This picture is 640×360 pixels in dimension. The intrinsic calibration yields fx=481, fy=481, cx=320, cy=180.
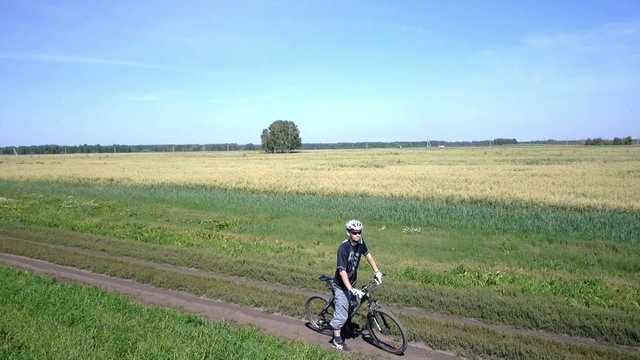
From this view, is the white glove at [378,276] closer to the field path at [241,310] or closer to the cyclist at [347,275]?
the cyclist at [347,275]

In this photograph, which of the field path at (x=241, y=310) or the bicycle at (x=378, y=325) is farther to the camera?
the field path at (x=241, y=310)

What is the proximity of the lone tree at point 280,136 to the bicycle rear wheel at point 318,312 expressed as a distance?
142m

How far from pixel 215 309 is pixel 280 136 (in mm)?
141850

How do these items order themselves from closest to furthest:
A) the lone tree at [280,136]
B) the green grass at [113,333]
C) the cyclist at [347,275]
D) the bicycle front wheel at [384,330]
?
the green grass at [113,333] < the cyclist at [347,275] < the bicycle front wheel at [384,330] < the lone tree at [280,136]

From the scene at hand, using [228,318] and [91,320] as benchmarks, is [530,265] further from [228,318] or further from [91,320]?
[91,320]

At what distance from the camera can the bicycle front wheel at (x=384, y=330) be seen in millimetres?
8483

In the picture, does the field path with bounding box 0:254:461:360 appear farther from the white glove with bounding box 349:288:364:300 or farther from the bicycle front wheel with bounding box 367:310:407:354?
the white glove with bounding box 349:288:364:300

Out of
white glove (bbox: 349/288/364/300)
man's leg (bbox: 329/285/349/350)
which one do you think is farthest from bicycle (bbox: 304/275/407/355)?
man's leg (bbox: 329/285/349/350)

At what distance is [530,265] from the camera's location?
14.1 metres

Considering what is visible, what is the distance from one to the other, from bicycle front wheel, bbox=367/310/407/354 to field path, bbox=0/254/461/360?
177 millimetres

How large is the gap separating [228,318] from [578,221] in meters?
18.0

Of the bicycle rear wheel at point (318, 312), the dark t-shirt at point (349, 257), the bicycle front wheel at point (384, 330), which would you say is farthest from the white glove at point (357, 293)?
the bicycle rear wheel at point (318, 312)

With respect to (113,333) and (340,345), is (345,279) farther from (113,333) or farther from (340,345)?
(113,333)

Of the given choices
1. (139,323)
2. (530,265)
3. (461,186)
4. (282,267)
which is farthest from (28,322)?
(461,186)
